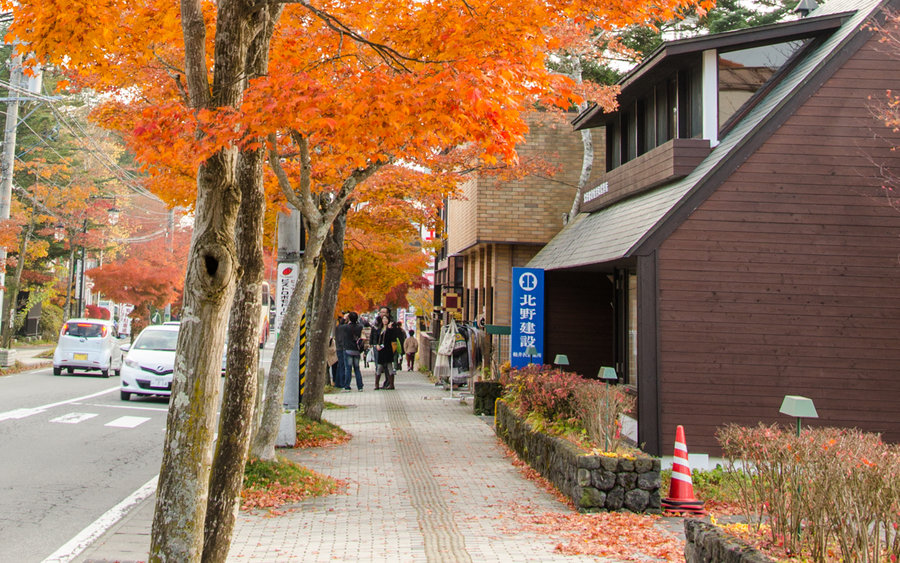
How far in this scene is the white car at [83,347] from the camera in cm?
2491

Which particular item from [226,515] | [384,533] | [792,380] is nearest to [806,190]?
[792,380]

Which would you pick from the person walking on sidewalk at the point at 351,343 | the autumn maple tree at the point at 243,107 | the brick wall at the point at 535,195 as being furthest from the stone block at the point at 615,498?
the person walking on sidewalk at the point at 351,343

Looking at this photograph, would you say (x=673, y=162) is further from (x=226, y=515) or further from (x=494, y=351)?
(x=494, y=351)

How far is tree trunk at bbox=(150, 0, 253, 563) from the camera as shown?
480 centimetres

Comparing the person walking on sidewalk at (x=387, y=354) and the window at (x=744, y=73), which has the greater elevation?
the window at (x=744, y=73)

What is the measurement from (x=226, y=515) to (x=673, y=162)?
8858mm

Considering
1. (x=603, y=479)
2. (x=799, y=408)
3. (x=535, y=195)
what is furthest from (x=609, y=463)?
(x=535, y=195)

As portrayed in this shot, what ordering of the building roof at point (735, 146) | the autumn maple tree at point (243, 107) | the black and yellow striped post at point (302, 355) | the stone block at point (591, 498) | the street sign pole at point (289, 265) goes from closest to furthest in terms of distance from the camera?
the autumn maple tree at point (243, 107) → the stone block at point (591, 498) → the building roof at point (735, 146) → the street sign pole at point (289, 265) → the black and yellow striped post at point (302, 355)

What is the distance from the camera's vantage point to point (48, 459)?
436 inches

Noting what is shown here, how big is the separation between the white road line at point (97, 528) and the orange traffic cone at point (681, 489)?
19.0 feet

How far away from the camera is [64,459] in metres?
11.2

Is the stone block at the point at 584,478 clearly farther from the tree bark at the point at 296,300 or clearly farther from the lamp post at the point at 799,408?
the tree bark at the point at 296,300

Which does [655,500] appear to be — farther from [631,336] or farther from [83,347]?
[83,347]

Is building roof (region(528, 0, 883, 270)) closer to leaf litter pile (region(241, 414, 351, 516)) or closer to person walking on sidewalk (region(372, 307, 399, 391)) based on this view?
leaf litter pile (region(241, 414, 351, 516))
